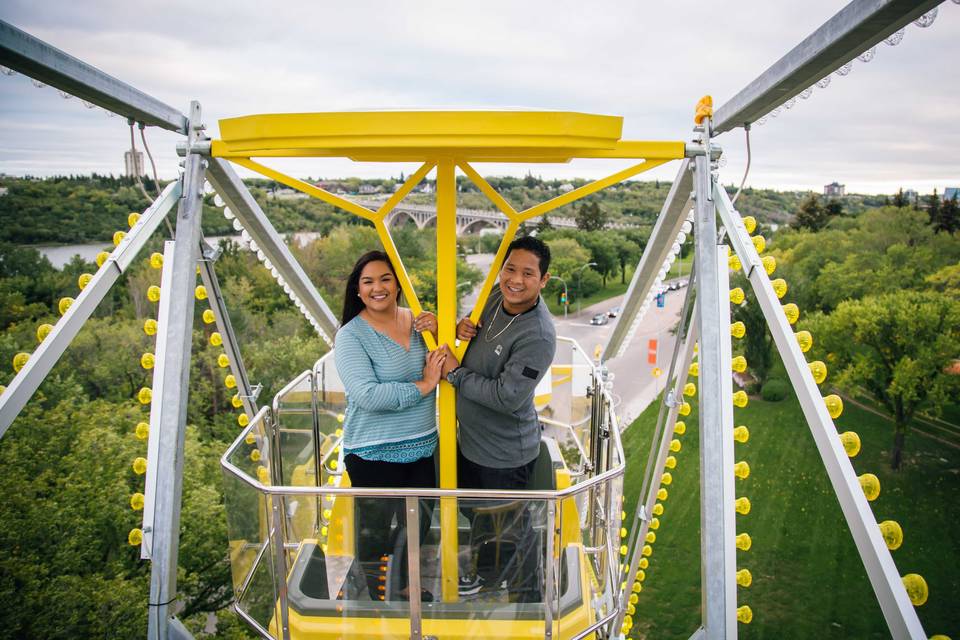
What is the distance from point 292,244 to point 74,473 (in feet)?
114

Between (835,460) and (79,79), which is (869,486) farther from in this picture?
(79,79)

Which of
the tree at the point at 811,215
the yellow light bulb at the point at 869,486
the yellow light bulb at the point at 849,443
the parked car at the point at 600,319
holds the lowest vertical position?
the parked car at the point at 600,319

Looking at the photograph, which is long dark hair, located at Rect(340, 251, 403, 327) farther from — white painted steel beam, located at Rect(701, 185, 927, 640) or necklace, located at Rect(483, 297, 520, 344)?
white painted steel beam, located at Rect(701, 185, 927, 640)

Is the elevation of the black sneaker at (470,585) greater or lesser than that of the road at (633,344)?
greater

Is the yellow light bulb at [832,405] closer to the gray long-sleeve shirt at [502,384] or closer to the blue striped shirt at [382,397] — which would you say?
the gray long-sleeve shirt at [502,384]

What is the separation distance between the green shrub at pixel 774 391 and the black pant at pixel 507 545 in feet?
130

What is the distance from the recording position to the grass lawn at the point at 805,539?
80.4 feet

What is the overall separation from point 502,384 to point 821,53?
2415mm

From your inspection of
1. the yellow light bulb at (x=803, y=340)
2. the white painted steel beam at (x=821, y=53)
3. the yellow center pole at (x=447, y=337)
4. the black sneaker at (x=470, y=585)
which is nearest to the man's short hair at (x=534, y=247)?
the yellow center pole at (x=447, y=337)

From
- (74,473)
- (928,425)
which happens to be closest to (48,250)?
(74,473)

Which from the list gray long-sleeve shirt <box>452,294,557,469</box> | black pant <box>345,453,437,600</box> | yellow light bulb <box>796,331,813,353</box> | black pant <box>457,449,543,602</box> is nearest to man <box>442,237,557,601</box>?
gray long-sleeve shirt <box>452,294,557,469</box>

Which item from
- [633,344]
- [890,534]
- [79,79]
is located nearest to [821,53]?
[890,534]

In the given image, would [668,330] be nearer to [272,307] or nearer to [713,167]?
[272,307]

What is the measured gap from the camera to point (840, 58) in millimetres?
3266
